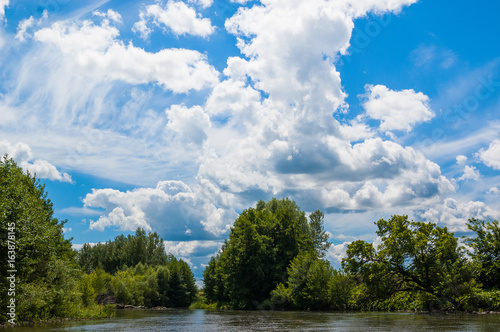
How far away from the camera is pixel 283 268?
6819 cm

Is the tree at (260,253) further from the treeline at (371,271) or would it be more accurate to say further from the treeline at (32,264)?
the treeline at (32,264)

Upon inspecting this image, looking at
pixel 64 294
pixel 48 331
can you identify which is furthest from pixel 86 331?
pixel 64 294

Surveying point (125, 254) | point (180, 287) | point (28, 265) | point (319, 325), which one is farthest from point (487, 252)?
point (125, 254)

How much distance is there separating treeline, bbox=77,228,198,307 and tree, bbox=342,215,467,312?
31678mm

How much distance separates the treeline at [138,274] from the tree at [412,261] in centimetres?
3168

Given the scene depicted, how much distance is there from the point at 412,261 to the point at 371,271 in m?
4.27

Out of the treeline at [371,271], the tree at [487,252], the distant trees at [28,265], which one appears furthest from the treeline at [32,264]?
the tree at [487,252]

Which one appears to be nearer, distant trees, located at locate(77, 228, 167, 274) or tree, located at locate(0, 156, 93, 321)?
tree, located at locate(0, 156, 93, 321)

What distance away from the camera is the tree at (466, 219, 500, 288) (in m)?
40.0

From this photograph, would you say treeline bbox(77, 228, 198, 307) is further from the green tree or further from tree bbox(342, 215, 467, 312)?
tree bbox(342, 215, 467, 312)

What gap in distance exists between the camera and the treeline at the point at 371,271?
39.3 metres

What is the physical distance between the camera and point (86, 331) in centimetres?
2417

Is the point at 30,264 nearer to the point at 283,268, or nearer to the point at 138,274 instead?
the point at 283,268

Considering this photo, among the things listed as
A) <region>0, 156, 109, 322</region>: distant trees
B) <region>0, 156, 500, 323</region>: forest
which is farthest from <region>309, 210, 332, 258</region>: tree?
<region>0, 156, 109, 322</region>: distant trees
